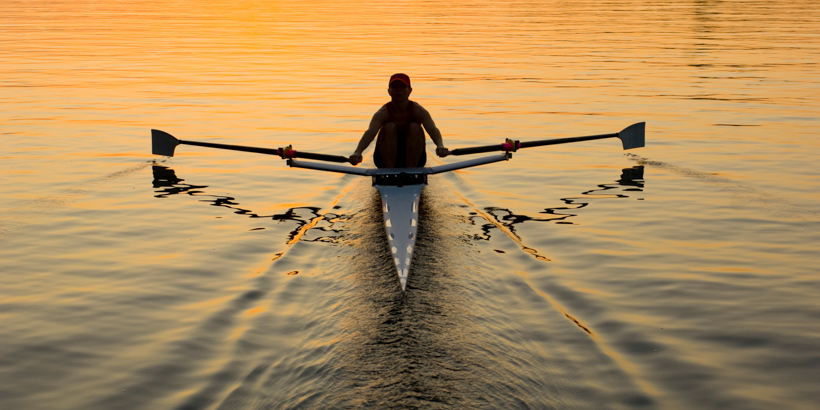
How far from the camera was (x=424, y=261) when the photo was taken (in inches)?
343

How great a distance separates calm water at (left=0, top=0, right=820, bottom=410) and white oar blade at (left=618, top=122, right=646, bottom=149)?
559mm

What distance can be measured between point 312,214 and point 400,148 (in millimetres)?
1848

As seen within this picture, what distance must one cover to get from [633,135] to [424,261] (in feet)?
26.5

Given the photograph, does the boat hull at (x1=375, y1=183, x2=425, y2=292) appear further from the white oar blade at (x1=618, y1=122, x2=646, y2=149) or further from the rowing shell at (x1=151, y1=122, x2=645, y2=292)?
the white oar blade at (x1=618, y1=122, x2=646, y2=149)

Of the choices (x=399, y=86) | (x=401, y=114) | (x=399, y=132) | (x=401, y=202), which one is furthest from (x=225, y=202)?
(x=401, y=202)

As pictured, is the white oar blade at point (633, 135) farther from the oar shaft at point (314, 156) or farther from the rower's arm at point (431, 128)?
the oar shaft at point (314, 156)

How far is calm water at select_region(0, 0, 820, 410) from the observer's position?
19.2 feet

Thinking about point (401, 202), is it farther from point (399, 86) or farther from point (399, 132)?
point (399, 86)

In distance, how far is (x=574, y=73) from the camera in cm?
3164

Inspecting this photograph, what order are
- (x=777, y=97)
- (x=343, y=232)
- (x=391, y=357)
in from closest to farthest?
1. (x=391, y=357)
2. (x=343, y=232)
3. (x=777, y=97)

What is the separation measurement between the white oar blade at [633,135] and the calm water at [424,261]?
0.56 meters

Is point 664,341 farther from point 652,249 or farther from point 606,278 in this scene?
point 652,249

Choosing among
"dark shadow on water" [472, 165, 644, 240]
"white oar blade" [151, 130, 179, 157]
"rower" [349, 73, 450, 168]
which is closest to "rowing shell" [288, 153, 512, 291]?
"rower" [349, 73, 450, 168]

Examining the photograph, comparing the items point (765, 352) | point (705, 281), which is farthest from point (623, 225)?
point (765, 352)
